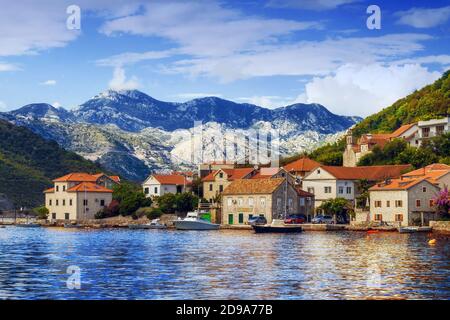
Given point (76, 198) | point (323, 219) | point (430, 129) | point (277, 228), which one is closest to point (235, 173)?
point (323, 219)

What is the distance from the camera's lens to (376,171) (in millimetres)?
117250

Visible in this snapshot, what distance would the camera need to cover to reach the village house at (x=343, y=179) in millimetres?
115488

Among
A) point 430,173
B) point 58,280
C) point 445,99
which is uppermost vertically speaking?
point 445,99

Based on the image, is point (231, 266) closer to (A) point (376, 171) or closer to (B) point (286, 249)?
(B) point (286, 249)

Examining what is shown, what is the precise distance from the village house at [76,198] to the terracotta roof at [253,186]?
82.2 ft

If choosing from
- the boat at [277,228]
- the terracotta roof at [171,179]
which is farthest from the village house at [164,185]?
the boat at [277,228]

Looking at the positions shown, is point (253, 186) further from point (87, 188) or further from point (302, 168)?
point (87, 188)

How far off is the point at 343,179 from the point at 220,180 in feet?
71.2

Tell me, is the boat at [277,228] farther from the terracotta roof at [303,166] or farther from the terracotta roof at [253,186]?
the terracotta roof at [303,166]

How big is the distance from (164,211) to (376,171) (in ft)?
105

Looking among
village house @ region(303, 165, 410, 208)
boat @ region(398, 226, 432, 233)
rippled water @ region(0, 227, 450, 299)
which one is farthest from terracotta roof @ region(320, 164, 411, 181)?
rippled water @ region(0, 227, 450, 299)

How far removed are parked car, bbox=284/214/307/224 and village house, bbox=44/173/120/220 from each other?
34705 millimetres
